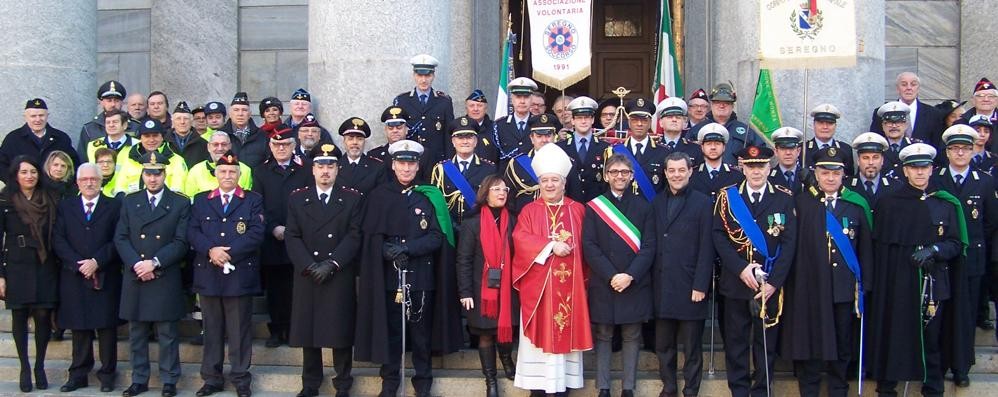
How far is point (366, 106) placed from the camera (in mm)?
11062

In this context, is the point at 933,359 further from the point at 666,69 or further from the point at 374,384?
the point at 666,69

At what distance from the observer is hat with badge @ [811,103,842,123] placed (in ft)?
33.3

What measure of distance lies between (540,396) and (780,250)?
7.14 feet

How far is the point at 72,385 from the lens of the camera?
9.64m

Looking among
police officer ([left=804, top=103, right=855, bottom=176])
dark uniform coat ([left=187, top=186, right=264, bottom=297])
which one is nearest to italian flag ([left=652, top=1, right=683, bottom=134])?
police officer ([left=804, top=103, right=855, bottom=176])

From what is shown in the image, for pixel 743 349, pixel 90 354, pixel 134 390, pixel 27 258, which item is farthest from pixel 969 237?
pixel 27 258

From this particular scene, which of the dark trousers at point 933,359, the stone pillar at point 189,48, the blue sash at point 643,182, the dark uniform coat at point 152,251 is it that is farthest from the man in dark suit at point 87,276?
the dark trousers at point 933,359

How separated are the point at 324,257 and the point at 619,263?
2.36 metres

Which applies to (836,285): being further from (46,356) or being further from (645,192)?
(46,356)

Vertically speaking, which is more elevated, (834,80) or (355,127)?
(834,80)

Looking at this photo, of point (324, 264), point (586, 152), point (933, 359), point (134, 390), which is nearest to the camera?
point (933, 359)

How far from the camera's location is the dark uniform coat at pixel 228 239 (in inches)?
367

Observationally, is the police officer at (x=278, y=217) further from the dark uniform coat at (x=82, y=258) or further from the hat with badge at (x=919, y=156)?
the hat with badge at (x=919, y=156)

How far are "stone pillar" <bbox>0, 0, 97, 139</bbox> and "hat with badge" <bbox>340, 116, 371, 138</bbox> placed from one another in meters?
3.51
